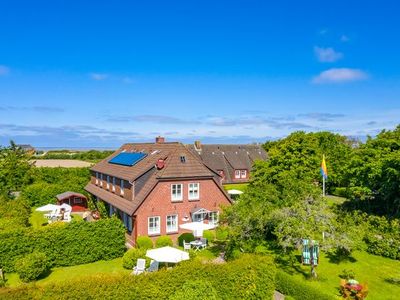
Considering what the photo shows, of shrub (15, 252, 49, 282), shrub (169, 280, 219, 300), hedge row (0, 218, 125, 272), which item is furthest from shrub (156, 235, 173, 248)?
shrub (169, 280, 219, 300)

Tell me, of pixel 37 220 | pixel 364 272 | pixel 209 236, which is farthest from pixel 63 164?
pixel 364 272

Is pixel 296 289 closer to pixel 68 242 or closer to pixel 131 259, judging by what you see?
pixel 131 259

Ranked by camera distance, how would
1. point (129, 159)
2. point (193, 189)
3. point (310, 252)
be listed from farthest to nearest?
point (129, 159), point (193, 189), point (310, 252)

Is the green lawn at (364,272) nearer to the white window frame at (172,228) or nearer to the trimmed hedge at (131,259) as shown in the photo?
the trimmed hedge at (131,259)

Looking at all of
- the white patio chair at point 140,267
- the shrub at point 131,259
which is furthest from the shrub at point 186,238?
the white patio chair at point 140,267

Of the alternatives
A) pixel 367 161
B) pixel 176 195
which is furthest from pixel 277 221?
pixel 367 161

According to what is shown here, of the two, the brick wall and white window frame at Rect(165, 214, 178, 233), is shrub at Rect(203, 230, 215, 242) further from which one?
white window frame at Rect(165, 214, 178, 233)

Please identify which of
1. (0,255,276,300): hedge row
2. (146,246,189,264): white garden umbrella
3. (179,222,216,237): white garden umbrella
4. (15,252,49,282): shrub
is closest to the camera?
(0,255,276,300): hedge row

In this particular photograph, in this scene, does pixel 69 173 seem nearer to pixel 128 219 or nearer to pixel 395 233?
pixel 128 219
